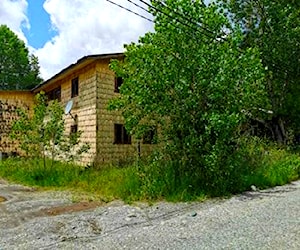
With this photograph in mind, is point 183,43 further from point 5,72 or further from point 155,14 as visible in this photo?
point 5,72

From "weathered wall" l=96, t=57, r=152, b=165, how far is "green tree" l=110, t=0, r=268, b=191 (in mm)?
4873

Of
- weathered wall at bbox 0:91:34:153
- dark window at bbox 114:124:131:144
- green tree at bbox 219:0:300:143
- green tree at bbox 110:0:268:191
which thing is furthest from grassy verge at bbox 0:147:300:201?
green tree at bbox 219:0:300:143

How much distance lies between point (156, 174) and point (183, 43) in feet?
11.0

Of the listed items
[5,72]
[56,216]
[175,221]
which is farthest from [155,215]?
[5,72]

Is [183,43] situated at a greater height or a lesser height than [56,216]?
greater

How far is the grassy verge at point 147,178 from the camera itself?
29.9ft

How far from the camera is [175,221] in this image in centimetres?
677

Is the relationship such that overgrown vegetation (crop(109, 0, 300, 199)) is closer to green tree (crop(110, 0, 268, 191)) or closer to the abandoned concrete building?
green tree (crop(110, 0, 268, 191))

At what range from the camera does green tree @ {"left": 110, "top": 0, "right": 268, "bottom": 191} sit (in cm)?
955

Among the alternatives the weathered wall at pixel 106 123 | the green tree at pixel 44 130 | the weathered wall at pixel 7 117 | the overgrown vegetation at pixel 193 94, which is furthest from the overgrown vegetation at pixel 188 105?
the weathered wall at pixel 7 117

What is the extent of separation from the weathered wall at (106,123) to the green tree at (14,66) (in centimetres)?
2950

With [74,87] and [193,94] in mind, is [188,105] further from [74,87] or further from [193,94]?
[74,87]

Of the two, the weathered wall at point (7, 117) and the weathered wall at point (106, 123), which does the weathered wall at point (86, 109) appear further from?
the weathered wall at point (7, 117)

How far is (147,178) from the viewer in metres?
9.49
